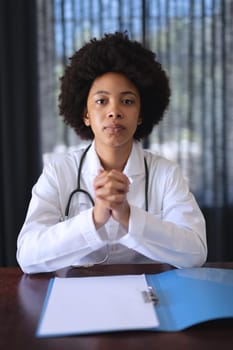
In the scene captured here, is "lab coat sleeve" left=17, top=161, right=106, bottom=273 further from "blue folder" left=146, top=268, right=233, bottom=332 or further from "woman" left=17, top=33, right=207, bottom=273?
"blue folder" left=146, top=268, right=233, bottom=332

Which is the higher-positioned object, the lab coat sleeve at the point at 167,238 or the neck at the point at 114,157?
the neck at the point at 114,157

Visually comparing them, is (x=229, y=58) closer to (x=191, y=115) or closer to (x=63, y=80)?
(x=191, y=115)

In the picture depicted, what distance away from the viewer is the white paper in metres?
0.70

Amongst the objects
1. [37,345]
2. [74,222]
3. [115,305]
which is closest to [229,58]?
[74,222]

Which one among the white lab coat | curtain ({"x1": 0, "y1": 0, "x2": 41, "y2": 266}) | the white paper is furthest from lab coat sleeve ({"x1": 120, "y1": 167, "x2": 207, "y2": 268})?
curtain ({"x1": 0, "y1": 0, "x2": 41, "y2": 266})

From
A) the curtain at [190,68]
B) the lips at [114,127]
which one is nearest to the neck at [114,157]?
the lips at [114,127]

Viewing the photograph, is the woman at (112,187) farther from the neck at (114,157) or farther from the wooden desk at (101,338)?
the wooden desk at (101,338)

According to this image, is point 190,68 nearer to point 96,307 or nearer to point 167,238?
point 167,238

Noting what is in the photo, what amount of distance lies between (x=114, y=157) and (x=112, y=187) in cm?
A: 36

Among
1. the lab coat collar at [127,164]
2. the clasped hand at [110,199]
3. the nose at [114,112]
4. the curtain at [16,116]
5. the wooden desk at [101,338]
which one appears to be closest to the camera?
the wooden desk at [101,338]

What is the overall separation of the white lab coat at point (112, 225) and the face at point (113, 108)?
113mm

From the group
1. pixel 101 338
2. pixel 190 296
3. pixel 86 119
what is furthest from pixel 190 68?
pixel 101 338

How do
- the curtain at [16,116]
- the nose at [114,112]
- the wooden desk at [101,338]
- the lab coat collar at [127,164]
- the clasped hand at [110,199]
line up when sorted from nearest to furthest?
1. the wooden desk at [101,338]
2. the clasped hand at [110,199]
3. the nose at [114,112]
4. the lab coat collar at [127,164]
5. the curtain at [16,116]

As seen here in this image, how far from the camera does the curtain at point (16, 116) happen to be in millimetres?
2385
